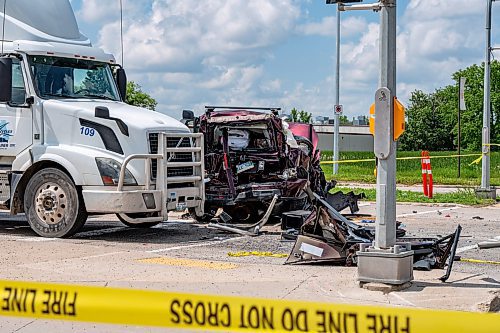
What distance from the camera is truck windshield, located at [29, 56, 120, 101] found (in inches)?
517

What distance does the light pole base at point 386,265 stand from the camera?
8.14m

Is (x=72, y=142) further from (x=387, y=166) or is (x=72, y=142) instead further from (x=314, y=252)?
(x=387, y=166)

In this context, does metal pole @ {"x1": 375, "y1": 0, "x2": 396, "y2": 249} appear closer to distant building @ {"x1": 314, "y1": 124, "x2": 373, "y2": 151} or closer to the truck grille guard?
the truck grille guard

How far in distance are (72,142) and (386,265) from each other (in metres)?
6.32

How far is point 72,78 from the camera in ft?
44.1

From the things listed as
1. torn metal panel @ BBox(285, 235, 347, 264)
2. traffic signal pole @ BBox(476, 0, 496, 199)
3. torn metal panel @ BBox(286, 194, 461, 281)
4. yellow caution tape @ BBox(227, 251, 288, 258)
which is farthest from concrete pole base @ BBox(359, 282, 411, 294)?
traffic signal pole @ BBox(476, 0, 496, 199)

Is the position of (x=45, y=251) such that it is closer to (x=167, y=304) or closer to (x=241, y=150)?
(x=241, y=150)

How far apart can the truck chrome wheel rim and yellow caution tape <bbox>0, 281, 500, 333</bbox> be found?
818cm

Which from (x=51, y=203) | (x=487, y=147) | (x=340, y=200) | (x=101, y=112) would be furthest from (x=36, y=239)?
(x=487, y=147)

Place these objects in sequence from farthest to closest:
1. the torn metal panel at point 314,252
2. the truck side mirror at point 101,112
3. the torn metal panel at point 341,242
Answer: the truck side mirror at point 101,112
the torn metal panel at point 314,252
the torn metal panel at point 341,242

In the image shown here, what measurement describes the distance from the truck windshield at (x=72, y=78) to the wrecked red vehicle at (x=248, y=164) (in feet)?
7.52

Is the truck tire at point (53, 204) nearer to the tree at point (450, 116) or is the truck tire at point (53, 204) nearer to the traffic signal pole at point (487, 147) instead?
the traffic signal pole at point (487, 147)

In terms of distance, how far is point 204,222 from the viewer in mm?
15602

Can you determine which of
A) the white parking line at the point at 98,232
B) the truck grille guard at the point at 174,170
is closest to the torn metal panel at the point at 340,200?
the truck grille guard at the point at 174,170
